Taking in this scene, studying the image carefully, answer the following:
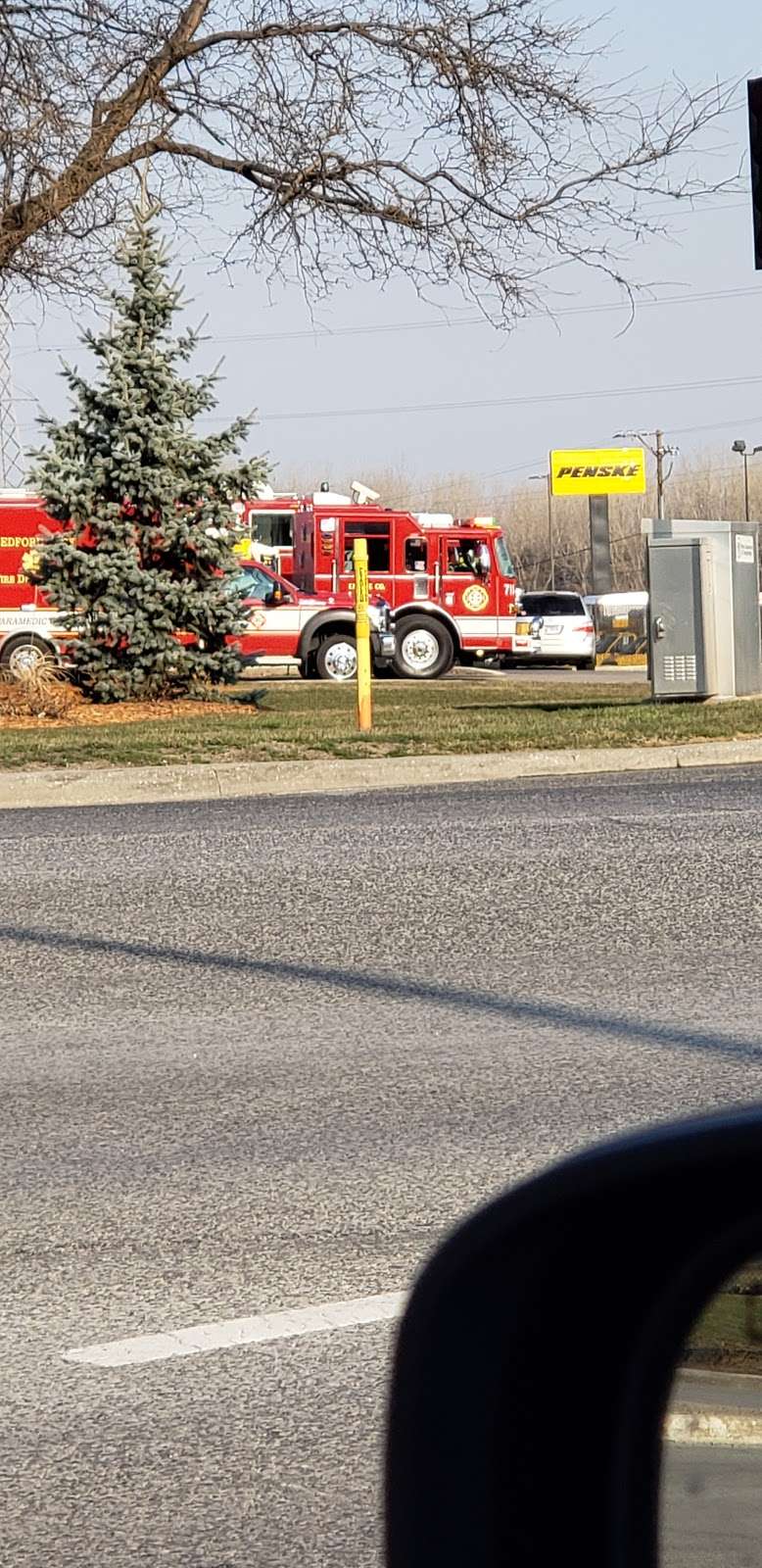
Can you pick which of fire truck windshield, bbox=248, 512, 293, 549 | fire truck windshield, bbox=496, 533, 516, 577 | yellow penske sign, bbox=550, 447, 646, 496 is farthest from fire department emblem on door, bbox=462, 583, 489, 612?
yellow penske sign, bbox=550, 447, 646, 496

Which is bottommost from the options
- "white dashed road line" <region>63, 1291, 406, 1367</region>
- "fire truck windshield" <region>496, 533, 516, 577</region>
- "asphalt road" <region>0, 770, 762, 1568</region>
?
"white dashed road line" <region>63, 1291, 406, 1367</region>

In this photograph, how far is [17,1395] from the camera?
3.42m

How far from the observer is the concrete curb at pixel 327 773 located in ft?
46.3

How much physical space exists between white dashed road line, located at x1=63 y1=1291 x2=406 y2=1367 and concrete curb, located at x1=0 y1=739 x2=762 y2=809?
33.3 feet

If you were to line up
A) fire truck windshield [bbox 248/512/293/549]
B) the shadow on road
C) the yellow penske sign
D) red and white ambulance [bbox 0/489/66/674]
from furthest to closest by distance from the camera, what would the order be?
the yellow penske sign → fire truck windshield [bbox 248/512/293/549] → red and white ambulance [bbox 0/489/66/674] → the shadow on road

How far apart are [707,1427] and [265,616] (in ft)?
98.1

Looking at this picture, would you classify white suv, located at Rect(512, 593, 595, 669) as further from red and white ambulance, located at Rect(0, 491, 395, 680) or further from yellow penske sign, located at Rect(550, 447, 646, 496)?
yellow penske sign, located at Rect(550, 447, 646, 496)

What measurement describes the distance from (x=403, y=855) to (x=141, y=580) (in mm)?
11279

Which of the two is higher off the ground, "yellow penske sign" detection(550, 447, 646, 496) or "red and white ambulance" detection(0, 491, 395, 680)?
"yellow penske sign" detection(550, 447, 646, 496)

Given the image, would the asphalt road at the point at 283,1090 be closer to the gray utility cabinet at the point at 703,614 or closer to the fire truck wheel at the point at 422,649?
the gray utility cabinet at the point at 703,614

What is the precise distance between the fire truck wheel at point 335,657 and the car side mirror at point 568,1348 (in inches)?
1149

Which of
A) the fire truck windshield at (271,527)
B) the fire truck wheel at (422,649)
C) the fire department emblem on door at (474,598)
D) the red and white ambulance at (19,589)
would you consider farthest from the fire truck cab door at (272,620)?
the fire truck windshield at (271,527)

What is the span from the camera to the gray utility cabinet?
20.3 m

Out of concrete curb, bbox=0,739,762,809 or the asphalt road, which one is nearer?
the asphalt road
